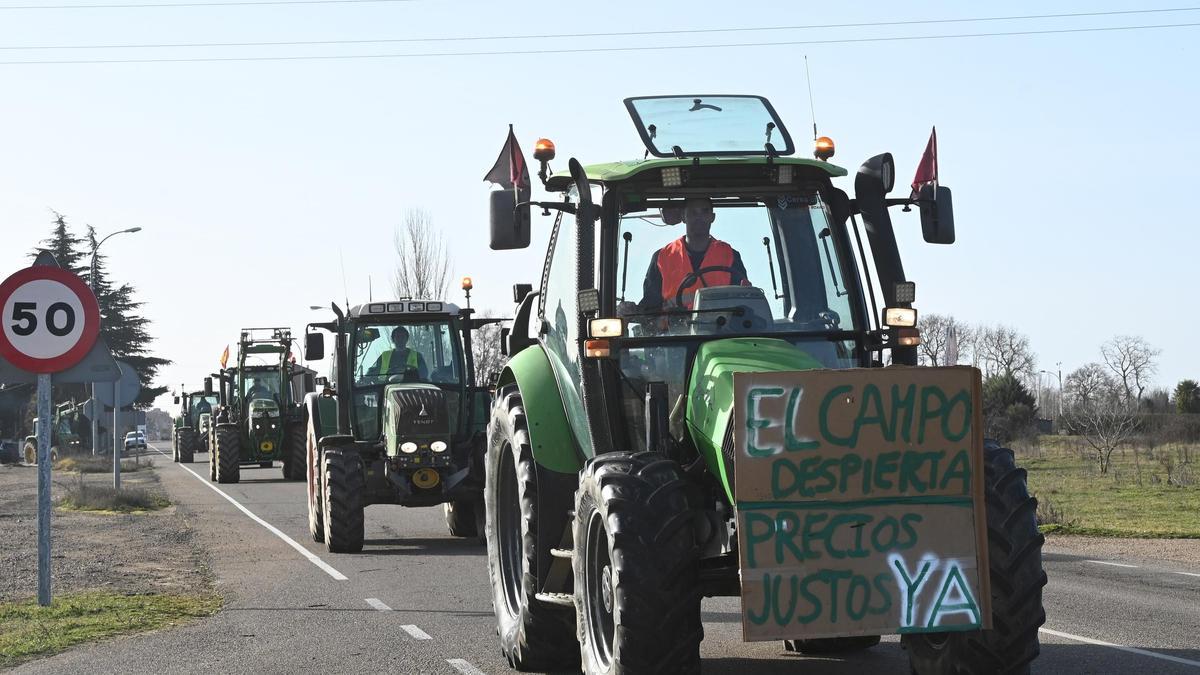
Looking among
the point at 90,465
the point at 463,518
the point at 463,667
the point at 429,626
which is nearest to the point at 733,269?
the point at 463,667

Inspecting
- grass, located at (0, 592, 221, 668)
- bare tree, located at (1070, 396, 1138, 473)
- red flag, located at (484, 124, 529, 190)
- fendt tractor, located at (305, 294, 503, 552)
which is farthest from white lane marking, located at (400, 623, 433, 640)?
bare tree, located at (1070, 396, 1138, 473)

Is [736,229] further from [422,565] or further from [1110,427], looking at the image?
[1110,427]

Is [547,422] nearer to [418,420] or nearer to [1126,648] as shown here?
[1126,648]

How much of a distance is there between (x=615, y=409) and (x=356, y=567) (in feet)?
27.9

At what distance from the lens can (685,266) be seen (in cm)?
805

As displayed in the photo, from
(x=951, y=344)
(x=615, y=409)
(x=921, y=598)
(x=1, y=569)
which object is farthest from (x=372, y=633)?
(x=1, y=569)

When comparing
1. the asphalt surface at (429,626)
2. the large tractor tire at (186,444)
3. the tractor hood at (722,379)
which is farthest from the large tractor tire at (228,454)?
the tractor hood at (722,379)

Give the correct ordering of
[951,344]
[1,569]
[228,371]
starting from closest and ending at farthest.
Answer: [951,344] → [1,569] → [228,371]

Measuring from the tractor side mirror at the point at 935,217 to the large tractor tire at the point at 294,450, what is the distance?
30256 millimetres

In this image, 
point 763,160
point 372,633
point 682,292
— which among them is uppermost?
point 763,160

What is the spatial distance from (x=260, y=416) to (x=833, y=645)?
101 ft

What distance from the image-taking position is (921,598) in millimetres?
6473

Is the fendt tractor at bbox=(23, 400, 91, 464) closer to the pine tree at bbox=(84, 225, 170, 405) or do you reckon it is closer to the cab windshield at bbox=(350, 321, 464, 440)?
the pine tree at bbox=(84, 225, 170, 405)

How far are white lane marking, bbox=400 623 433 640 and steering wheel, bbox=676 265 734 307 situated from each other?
3483mm
